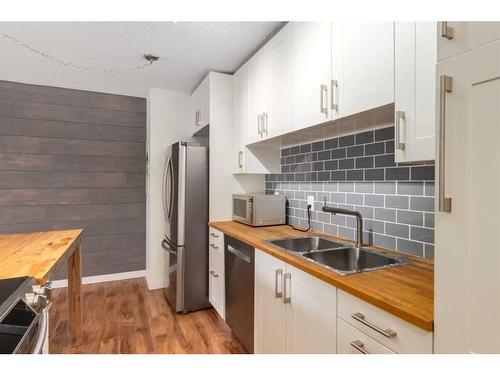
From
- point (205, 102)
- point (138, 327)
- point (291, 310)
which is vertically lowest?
point (138, 327)

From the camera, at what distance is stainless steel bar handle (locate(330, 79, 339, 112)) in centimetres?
149

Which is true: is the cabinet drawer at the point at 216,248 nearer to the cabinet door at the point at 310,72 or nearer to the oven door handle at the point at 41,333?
the cabinet door at the point at 310,72

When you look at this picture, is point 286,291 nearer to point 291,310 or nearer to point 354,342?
point 291,310

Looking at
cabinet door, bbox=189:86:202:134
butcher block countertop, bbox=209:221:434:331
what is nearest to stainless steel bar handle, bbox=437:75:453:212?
butcher block countertop, bbox=209:221:434:331

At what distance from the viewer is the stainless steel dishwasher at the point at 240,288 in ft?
6.26

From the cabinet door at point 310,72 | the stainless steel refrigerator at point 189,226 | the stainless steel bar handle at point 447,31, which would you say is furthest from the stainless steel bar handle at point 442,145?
the stainless steel refrigerator at point 189,226

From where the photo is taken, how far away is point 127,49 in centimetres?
240

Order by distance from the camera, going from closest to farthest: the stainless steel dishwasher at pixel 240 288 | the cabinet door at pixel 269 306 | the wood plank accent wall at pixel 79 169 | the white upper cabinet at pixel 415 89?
the white upper cabinet at pixel 415 89, the cabinet door at pixel 269 306, the stainless steel dishwasher at pixel 240 288, the wood plank accent wall at pixel 79 169

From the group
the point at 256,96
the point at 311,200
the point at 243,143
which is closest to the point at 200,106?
the point at 243,143

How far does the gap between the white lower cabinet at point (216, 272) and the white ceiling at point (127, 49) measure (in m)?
1.61

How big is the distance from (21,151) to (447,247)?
401cm

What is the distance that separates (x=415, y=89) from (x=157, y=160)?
2.95 meters

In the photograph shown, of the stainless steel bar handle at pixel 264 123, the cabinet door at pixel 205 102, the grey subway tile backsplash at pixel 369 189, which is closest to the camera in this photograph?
the grey subway tile backsplash at pixel 369 189

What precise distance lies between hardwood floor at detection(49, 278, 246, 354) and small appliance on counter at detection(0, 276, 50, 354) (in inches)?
44.8
